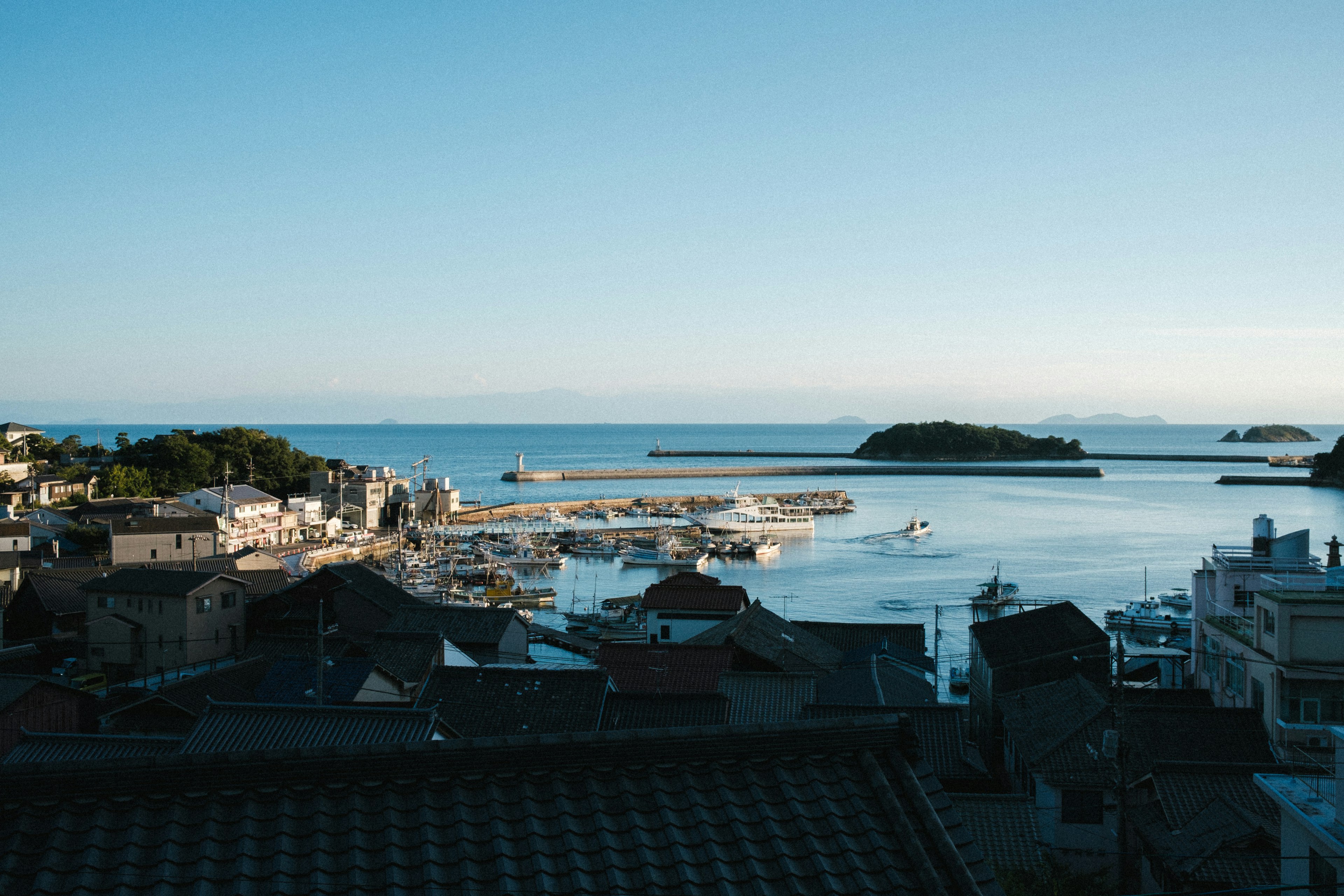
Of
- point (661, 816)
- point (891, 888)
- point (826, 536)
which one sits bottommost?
point (826, 536)

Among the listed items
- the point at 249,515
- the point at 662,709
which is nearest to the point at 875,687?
the point at 662,709

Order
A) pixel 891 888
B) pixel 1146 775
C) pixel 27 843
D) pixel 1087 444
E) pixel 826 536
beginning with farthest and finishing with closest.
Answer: pixel 1087 444
pixel 826 536
pixel 1146 775
pixel 891 888
pixel 27 843

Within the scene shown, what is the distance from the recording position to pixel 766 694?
1238 centimetres

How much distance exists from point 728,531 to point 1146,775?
37.4 metres

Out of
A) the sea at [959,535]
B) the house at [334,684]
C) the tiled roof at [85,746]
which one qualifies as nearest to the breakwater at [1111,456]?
the sea at [959,535]

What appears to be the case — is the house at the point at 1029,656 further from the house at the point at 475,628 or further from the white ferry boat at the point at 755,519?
the white ferry boat at the point at 755,519

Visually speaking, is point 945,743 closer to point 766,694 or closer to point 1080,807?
point 1080,807

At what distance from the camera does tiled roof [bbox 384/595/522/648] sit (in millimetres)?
14883

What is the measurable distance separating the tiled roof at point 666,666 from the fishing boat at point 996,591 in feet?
44.5

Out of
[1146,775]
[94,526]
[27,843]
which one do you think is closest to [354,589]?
[1146,775]

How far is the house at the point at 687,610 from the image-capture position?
1795cm

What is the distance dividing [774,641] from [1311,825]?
10.4m

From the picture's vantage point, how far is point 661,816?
7.89 ft

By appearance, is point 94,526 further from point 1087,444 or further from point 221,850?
point 1087,444
